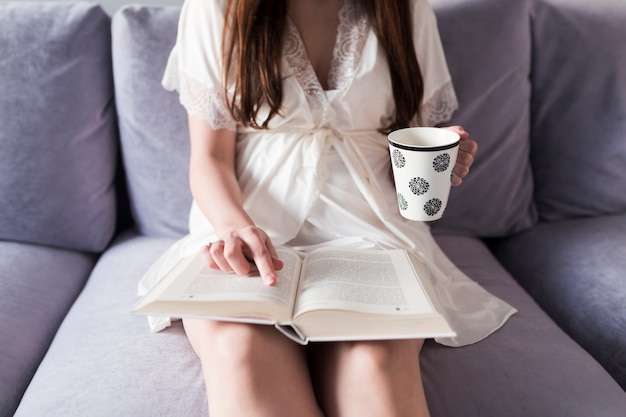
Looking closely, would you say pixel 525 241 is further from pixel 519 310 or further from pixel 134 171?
pixel 134 171

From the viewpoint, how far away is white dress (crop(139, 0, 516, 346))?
3.75 feet

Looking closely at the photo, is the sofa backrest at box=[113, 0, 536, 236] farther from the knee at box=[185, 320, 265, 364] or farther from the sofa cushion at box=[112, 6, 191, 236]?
the knee at box=[185, 320, 265, 364]

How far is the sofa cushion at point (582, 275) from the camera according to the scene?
120 centimetres

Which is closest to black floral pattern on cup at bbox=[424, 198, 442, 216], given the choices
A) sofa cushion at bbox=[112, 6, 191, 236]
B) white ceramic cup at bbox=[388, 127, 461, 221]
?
white ceramic cup at bbox=[388, 127, 461, 221]

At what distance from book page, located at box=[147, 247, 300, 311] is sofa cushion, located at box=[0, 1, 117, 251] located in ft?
2.09

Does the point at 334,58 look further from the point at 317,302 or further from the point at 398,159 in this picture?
the point at 317,302

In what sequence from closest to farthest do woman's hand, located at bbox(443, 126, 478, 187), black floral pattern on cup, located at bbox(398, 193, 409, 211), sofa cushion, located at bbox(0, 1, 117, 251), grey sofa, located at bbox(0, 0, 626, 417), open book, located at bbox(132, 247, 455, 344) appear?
open book, located at bbox(132, 247, 455, 344) < black floral pattern on cup, located at bbox(398, 193, 409, 211) < woman's hand, located at bbox(443, 126, 478, 187) < grey sofa, located at bbox(0, 0, 626, 417) < sofa cushion, located at bbox(0, 1, 117, 251)

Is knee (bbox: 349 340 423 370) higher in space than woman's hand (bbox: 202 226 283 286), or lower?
lower

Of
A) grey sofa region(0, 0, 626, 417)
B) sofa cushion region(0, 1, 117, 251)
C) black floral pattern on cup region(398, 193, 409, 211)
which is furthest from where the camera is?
sofa cushion region(0, 1, 117, 251)

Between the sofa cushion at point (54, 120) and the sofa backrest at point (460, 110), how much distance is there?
0.06 metres

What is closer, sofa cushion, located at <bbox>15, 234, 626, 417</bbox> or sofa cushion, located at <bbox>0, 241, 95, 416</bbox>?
sofa cushion, located at <bbox>15, 234, 626, 417</bbox>

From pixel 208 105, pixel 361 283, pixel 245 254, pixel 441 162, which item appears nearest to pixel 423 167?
pixel 441 162

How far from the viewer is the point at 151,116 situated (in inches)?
56.0

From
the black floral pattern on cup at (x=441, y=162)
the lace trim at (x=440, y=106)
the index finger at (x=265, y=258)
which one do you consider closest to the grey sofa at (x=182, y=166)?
the lace trim at (x=440, y=106)
